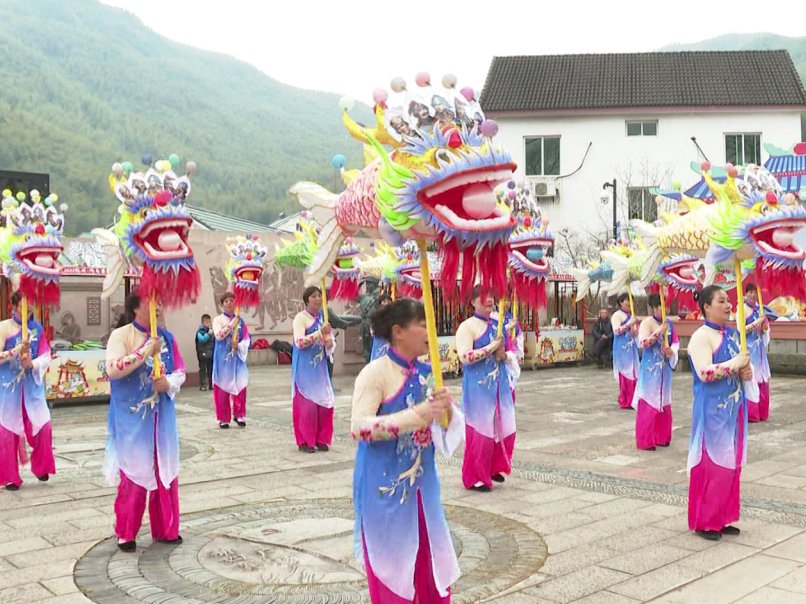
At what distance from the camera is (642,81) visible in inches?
1099

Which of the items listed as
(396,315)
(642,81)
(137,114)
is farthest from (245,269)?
(137,114)

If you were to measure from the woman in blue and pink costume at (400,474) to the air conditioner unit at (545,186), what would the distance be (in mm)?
22738

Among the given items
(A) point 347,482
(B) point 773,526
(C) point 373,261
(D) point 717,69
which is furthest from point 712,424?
(D) point 717,69

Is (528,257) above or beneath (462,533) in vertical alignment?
above

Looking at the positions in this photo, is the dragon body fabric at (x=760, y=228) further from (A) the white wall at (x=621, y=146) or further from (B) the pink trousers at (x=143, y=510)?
(A) the white wall at (x=621, y=146)

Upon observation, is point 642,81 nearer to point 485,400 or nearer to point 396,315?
point 485,400

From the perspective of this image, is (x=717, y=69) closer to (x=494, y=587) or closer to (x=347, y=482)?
(x=347, y=482)

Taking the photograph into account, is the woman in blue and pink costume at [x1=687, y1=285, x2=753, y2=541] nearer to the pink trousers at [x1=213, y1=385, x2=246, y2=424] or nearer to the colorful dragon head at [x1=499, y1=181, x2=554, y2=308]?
the colorful dragon head at [x1=499, y1=181, x2=554, y2=308]

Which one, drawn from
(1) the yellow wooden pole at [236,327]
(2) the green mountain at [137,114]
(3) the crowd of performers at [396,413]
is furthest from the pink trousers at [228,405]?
(2) the green mountain at [137,114]

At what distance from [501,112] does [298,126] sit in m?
85.7

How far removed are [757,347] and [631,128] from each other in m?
17.6

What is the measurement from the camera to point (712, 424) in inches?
225

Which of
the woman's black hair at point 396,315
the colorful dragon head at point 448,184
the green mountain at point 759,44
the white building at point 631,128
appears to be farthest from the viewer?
the green mountain at point 759,44

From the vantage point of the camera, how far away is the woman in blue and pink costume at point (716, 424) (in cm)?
557
